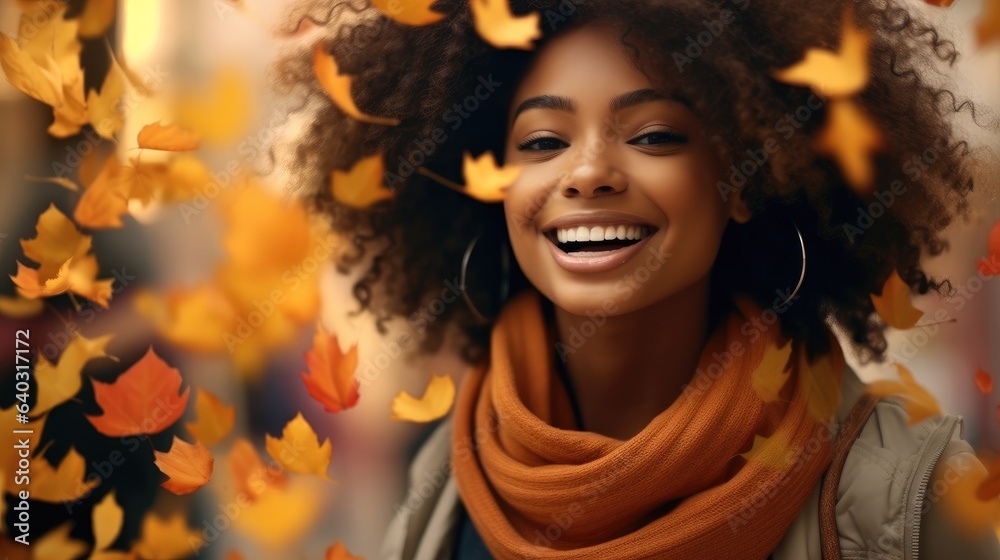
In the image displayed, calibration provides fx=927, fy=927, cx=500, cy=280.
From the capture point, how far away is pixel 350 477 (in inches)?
83.0

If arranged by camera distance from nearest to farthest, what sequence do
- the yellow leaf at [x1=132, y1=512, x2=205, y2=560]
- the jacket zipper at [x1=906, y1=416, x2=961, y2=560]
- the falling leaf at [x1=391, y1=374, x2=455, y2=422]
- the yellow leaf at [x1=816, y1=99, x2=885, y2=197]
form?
the jacket zipper at [x1=906, y1=416, x2=961, y2=560]
the yellow leaf at [x1=816, y1=99, x2=885, y2=197]
the falling leaf at [x1=391, y1=374, x2=455, y2=422]
the yellow leaf at [x1=132, y1=512, x2=205, y2=560]

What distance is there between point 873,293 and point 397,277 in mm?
797

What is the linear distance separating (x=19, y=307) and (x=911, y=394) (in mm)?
1466

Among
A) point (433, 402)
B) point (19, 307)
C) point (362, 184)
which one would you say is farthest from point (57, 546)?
point (362, 184)

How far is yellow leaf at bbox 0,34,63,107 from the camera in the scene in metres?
1.41

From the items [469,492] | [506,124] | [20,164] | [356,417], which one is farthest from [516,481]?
[20,164]

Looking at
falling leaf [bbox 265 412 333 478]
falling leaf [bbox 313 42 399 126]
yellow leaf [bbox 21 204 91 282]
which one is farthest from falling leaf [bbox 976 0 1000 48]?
yellow leaf [bbox 21 204 91 282]

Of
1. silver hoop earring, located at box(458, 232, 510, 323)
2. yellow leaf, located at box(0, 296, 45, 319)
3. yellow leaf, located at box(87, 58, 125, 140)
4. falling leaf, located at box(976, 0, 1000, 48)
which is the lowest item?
yellow leaf, located at box(0, 296, 45, 319)

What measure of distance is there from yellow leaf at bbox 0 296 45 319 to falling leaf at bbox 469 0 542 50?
0.92 m

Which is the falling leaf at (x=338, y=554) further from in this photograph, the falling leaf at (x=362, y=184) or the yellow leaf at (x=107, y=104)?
the yellow leaf at (x=107, y=104)

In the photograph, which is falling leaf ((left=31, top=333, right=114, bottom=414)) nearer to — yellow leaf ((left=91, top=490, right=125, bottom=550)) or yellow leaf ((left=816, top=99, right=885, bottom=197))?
yellow leaf ((left=91, top=490, right=125, bottom=550))

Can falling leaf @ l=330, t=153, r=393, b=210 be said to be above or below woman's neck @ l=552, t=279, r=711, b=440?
above

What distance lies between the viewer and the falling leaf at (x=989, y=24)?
1286 millimetres

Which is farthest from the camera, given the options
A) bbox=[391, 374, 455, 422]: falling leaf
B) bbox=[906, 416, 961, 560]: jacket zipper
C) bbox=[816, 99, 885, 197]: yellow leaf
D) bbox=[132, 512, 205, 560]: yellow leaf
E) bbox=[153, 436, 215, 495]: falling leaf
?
bbox=[132, 512, 205, 560]: yellow leaf
